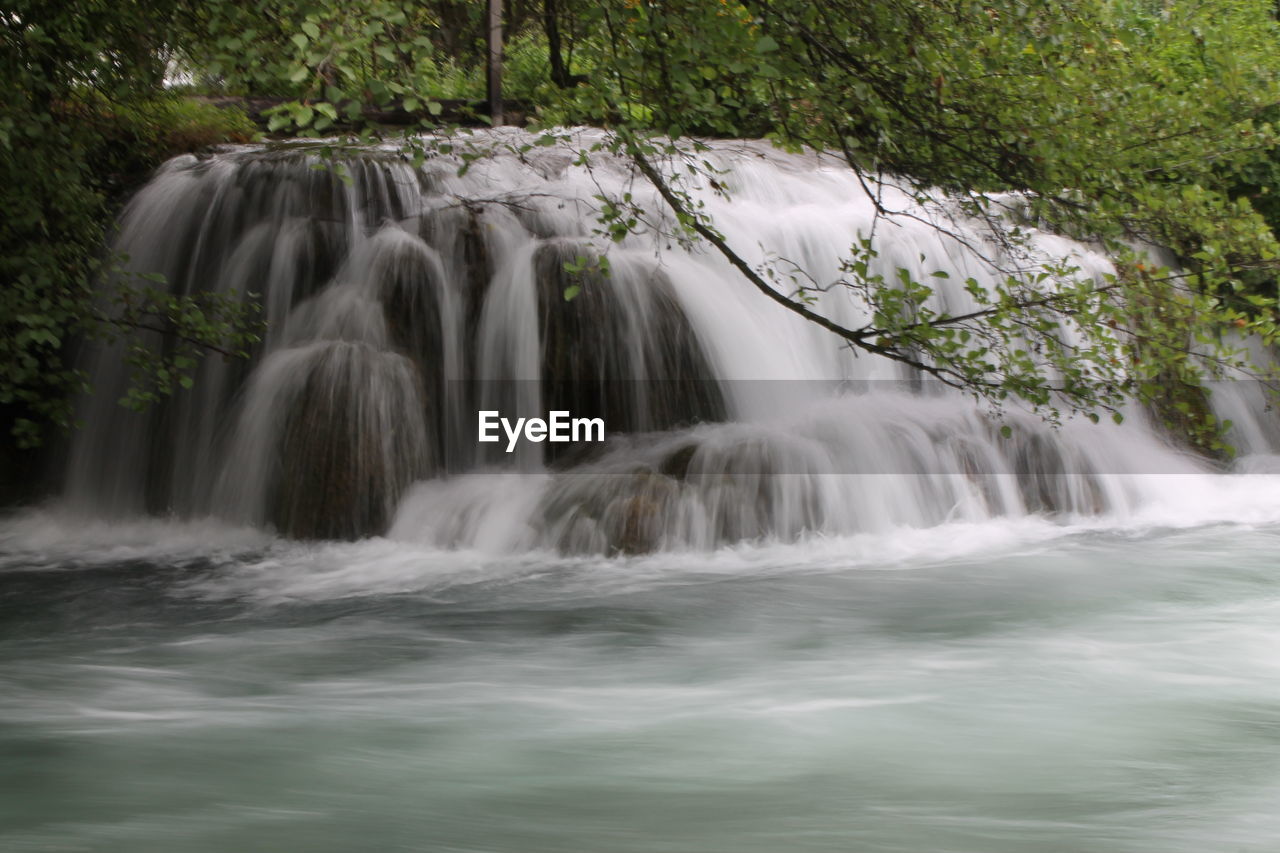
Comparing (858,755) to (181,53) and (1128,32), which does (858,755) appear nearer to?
(1128,32)

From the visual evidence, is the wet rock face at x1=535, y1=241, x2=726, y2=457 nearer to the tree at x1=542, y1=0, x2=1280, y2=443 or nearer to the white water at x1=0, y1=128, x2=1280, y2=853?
the white water at x1=0, y1=128, x2=1280, y2=853

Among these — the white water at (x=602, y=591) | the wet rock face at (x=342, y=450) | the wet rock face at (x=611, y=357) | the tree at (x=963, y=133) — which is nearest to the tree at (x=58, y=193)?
the wet rock face at (x=342, y=450)

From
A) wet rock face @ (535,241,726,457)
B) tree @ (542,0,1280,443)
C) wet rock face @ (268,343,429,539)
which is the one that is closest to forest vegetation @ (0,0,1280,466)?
tree @ (542,0,1280,443)

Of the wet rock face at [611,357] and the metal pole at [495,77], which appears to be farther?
the metal pole at [495,77]

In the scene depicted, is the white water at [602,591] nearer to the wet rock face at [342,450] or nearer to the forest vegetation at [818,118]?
the wet rock face at [342,450]

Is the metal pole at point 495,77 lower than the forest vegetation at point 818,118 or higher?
higher

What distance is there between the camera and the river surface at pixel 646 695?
13.4 ft

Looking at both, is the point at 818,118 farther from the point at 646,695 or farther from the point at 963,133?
the point at 646,695

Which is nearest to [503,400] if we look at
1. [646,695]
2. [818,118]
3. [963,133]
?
[818,118]

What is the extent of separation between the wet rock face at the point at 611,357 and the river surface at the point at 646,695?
159 cm

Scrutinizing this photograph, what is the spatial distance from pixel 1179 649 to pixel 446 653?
3.37 m

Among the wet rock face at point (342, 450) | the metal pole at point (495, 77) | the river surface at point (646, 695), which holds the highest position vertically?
the metal pole at point (495, 77)

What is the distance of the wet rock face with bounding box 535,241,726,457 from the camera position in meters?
9.22

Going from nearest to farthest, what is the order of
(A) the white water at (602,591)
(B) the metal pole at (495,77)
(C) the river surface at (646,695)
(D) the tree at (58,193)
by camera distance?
(C) the river surface at (646,695)
(A) the white water at (602,591)
(D) the tree at (58,193)
(B) the metal pole at (495,77)
